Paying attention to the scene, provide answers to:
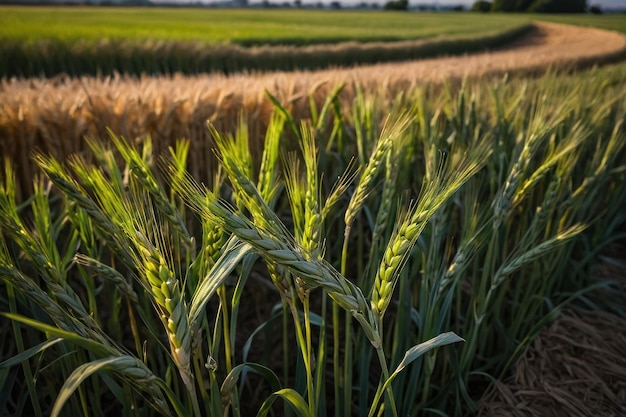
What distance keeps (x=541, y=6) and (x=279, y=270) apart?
72704 millimetres

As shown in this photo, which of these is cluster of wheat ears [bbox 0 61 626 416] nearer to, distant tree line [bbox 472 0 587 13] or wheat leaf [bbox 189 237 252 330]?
wheat leaf [bbox 189 237 252 330]

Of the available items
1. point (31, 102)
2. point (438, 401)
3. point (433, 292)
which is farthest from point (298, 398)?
point (31, 102)

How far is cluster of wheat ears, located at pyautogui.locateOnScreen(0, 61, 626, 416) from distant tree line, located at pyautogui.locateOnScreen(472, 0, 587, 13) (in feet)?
231

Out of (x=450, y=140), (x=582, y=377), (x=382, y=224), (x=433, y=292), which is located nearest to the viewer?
(x=382, y=224)

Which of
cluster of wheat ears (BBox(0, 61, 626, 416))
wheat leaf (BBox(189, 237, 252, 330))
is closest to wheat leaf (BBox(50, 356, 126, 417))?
cluster of wheat ears (BBox(0, 61, 626, 416))

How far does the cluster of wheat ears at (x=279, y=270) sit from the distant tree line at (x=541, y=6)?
231 feet

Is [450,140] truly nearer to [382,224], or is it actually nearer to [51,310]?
[382,224]

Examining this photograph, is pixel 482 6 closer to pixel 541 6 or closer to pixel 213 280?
pixel 541 6

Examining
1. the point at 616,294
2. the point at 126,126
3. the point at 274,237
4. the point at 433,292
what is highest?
the point at 274,237

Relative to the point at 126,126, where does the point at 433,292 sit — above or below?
below

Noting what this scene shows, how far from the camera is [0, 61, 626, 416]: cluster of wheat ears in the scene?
769 mm

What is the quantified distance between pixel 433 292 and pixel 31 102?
6.34ft

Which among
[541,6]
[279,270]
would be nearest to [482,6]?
[541,6]

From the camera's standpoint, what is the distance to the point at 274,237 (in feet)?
2.42
